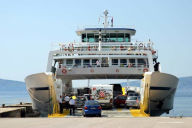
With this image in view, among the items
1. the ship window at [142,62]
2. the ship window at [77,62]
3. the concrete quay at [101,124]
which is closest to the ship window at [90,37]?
the ship window at [77,62]

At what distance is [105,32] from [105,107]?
9.78 metres

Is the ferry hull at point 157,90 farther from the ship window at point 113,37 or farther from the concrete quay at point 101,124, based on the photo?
the ship window at point 113,37

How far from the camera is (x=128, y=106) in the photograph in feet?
91.2

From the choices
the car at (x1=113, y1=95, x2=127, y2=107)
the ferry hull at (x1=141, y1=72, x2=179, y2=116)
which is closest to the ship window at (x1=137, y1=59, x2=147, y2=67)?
the car at (x1=113, y1=95, x2=127, y2=107)

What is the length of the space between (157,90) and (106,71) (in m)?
4.82

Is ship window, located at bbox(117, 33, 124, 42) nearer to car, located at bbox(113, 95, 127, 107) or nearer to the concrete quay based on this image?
car, located at bbox(113, 95, 127, 107)

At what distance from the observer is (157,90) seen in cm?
2266

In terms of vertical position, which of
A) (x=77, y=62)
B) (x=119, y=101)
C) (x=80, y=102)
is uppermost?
(x=77, y=62)

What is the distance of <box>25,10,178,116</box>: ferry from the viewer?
22.8 m

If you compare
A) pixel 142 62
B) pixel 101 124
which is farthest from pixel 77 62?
pixel 101 124

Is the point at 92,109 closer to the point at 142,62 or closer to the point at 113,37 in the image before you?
the point at 142,62

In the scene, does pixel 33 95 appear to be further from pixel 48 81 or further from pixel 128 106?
pixel 128 106

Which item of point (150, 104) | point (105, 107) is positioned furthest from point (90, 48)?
point (150, 104)

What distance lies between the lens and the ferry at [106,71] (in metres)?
22.8
